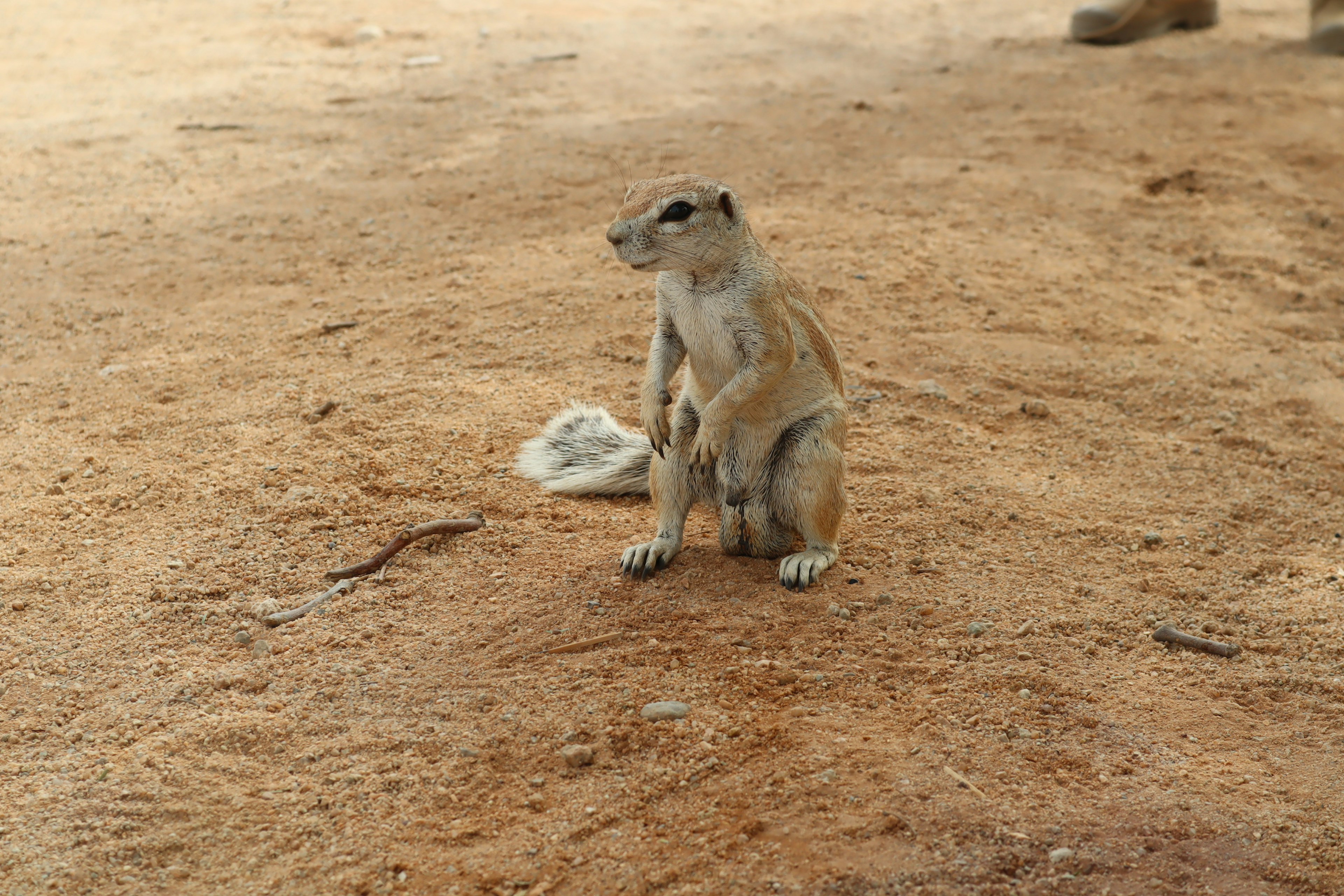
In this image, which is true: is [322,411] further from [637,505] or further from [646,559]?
[646,559]

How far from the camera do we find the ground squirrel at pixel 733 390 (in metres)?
3.01

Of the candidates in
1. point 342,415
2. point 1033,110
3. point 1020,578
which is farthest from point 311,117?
point 1020,578

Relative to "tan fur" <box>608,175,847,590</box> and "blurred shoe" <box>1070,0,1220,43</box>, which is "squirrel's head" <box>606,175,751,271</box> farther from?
"blurred shoe" <box>1070,0,1220,43</box>

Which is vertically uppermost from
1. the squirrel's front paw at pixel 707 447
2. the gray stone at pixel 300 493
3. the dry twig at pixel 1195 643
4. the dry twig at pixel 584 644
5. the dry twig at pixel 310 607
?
the squirrel's front paw at pixel 707 447

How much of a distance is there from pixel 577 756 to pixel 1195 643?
175 centimetres

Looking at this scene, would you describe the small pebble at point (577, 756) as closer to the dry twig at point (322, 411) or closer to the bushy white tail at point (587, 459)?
the bushy white tail at point (587, 459)

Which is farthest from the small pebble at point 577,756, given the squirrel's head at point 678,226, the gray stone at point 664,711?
the squirrel's head at point 678,226

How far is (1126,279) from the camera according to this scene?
5.67 meters

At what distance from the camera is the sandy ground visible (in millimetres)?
2375

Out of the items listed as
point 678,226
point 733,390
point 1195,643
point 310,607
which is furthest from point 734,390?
point 1195,643

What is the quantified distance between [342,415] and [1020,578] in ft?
8.16

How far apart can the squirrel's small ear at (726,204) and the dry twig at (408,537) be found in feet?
4.21

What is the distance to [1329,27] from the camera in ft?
29.7

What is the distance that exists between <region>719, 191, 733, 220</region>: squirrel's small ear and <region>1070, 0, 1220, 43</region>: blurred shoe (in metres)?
7.84
